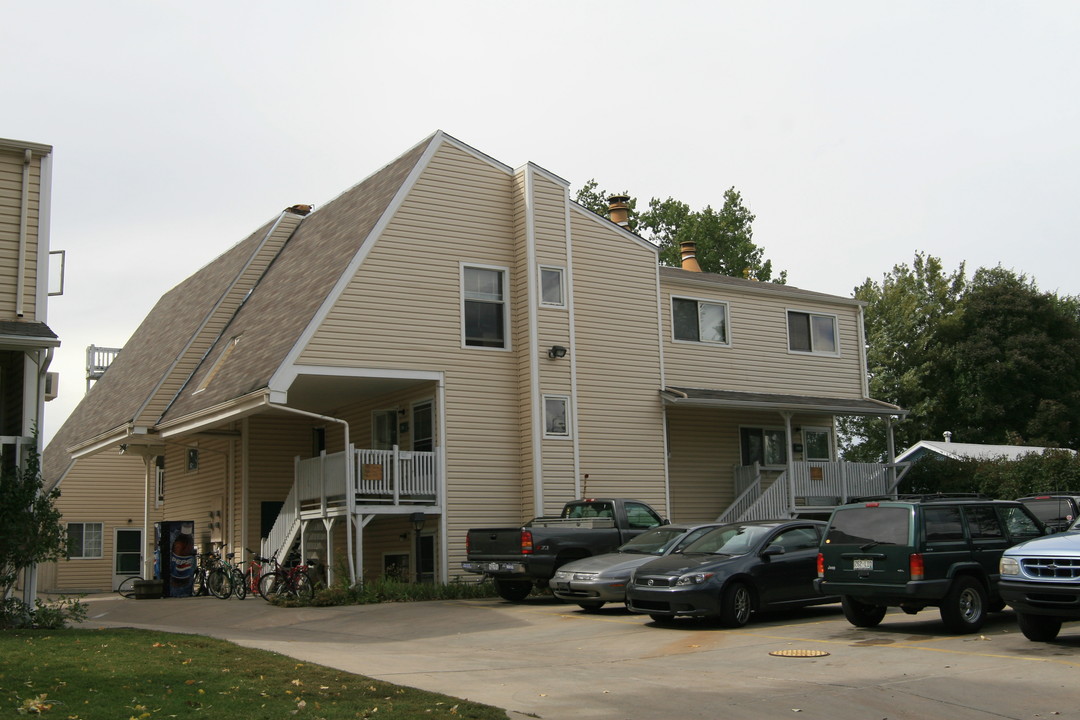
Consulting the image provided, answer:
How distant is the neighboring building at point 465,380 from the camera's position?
71.0 feet

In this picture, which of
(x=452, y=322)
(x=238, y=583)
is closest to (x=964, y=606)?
(x=452, y=322)

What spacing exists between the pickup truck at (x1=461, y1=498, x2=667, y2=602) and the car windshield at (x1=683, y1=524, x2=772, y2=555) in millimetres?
3727

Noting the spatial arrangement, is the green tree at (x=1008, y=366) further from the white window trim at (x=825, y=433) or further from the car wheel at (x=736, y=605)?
the car wheel at (x=736, y=605)

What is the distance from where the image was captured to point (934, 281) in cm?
5538

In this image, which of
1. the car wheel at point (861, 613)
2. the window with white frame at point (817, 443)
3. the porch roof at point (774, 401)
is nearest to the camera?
the car wheel at point (861, 613)

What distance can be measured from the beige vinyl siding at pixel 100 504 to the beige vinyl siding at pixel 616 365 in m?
16.3

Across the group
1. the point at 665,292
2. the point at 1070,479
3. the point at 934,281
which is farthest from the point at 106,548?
the point at 934,281

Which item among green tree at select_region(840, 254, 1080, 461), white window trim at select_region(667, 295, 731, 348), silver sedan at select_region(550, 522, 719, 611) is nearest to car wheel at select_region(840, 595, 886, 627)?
silver sedan at select_region(550, 522, 719, 611)

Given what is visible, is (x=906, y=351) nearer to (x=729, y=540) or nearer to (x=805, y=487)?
(x=805, y=487)

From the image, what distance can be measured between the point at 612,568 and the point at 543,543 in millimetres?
2155

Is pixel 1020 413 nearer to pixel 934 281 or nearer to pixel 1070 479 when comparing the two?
pixel 934 281

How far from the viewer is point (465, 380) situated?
74.1 feet

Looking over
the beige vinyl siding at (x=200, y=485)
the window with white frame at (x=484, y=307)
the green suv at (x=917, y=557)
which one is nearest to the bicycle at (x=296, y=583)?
the window with white frame at (x=484, y=307)

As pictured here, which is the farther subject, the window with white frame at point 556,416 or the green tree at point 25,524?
the window with white frame at point 556,416
